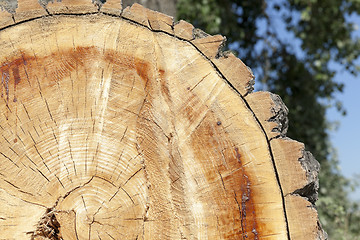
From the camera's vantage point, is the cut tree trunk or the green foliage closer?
the cut tree trunk

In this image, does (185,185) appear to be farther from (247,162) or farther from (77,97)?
(77,97)

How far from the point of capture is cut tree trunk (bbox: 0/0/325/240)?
5.53 feet

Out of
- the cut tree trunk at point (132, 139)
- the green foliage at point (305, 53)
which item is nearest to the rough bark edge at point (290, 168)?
the cut tree trunk at point (132, 139)

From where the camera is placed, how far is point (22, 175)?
170cm

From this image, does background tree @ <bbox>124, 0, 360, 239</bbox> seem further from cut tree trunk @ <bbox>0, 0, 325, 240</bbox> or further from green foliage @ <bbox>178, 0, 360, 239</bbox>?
cut tree trunk @ <bbox>0, 0, 325, 240</bbox>

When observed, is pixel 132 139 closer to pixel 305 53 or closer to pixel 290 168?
pixel 290 168

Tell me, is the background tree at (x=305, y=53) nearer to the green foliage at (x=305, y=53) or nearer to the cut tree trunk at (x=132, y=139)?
the green foliage at (x=305, y=53)

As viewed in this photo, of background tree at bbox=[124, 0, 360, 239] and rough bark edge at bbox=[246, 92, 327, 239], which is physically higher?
background tree at bbox=[124, 0, 360, 239]

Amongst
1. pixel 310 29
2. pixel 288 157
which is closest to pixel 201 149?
pixel 288 157

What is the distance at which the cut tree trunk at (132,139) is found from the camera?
1687mm

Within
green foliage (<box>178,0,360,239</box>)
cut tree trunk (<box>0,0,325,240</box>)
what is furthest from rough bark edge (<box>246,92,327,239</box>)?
green foliage (<box>178,0,360,239</box>)

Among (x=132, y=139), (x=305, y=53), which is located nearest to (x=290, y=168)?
(x=132, y=139)

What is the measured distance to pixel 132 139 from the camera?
5.65 ft

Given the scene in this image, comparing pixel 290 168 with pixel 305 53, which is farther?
pixel 305 53
